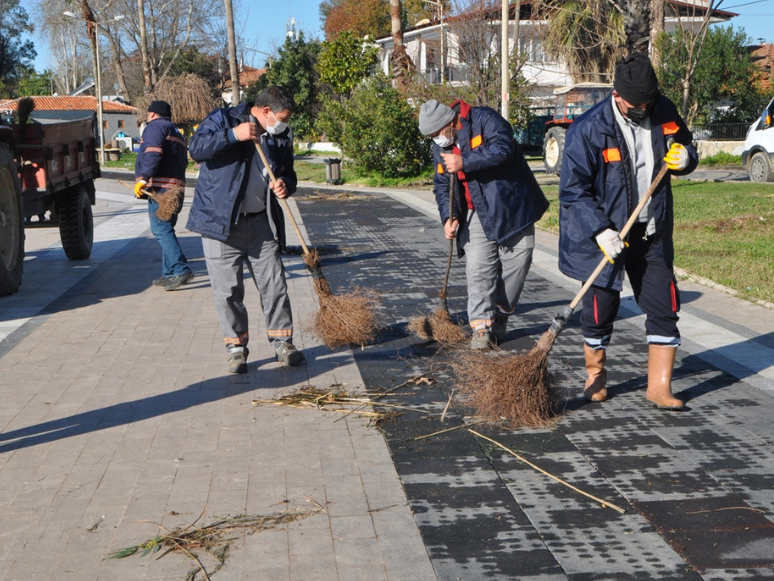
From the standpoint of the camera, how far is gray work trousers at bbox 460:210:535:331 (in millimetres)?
6281

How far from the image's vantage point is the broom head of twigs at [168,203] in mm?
8812

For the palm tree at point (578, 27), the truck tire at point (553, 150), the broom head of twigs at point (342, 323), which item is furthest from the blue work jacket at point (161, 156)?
the palm tree at point (578, 27)

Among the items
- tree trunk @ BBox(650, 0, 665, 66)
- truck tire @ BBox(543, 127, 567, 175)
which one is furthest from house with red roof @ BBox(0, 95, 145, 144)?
tree trunk @ BBox(650, 0, 665, 66)

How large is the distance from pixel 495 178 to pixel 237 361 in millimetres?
2224

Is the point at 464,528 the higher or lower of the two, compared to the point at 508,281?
lower

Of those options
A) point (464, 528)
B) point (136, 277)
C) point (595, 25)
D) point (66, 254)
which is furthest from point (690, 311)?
point (595, 25)

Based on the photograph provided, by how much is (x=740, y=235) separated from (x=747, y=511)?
870cm

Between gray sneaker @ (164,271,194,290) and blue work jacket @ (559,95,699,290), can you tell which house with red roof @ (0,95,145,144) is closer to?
gray sneaker @ (164,271,194,290)

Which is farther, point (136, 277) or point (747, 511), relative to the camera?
point (136, 277)

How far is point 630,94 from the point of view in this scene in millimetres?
4664

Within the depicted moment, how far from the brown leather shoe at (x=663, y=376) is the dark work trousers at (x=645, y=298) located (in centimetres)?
5

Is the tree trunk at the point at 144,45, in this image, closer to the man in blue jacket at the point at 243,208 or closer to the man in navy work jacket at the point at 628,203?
the man in blue jacket at the point at 243,208

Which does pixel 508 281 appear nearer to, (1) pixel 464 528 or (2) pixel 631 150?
(2) pixel 631 150

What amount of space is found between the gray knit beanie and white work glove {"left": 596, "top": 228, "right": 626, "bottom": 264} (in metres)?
1.64
